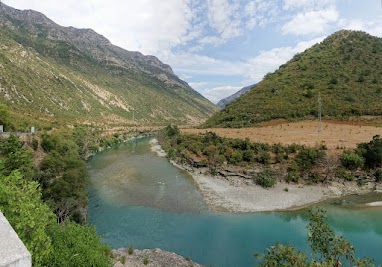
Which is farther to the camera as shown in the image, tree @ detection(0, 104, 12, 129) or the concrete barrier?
tree @ detection(0, 104, 12, 129)

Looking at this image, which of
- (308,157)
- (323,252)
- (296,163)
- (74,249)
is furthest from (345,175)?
(74,249)

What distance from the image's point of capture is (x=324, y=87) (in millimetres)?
81625

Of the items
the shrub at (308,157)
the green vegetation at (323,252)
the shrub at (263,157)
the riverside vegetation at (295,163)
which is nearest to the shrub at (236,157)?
the riverside vegetation at (295,163)

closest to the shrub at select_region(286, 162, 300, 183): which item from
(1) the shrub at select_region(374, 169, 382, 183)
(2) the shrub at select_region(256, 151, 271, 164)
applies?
(2) the shrub at select_region(256, 151, 271, 164)

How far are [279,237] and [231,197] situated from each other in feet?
37.9

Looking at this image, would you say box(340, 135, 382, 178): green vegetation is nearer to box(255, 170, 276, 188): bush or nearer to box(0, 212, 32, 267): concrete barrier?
box(255, 170, 276, 188): bush

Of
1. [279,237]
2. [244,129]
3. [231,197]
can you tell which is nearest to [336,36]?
[244,129]

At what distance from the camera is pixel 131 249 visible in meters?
26.0

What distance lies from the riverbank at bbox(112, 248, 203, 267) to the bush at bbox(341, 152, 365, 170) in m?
32.4

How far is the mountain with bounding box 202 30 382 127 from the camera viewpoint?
7275cm

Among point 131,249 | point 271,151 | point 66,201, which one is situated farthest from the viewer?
point 271,151

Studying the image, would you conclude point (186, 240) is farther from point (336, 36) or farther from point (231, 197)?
point (336, 36)

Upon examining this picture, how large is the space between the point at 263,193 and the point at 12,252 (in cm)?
3792

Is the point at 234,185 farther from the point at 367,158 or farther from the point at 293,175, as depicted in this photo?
the point at 367,158
